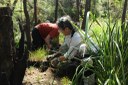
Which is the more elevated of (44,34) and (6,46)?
(6,46)

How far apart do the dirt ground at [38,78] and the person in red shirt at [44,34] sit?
193 centimetres

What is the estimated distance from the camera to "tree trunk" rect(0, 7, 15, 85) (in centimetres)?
473

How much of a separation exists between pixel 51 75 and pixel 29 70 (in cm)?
56

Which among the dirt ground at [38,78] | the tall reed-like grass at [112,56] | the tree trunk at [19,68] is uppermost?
the tall reed-like grass at [112,56]

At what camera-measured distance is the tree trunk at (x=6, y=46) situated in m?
4.73

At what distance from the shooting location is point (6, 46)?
4852 millimetres

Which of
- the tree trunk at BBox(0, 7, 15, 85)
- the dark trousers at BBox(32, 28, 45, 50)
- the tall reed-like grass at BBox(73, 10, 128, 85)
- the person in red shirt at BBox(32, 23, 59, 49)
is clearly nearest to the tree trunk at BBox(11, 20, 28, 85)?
the tree trunk at BBox(0, 7, 15, 85)

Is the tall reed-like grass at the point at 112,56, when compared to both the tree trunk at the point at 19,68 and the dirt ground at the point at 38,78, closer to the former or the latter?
the dirt ground at the point at 38,78

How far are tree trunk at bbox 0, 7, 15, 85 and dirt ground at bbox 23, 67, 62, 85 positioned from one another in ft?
1.56

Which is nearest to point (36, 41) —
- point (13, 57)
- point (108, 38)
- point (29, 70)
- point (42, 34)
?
point (42, 34)

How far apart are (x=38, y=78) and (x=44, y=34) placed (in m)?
3.25

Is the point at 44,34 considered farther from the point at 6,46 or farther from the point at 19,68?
the point at 6,46

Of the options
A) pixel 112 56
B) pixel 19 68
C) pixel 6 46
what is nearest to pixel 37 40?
pixel 19 68

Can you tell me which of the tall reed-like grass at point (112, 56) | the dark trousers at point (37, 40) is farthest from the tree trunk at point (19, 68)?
the dark trousers at point (37, 40)
